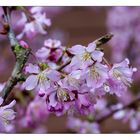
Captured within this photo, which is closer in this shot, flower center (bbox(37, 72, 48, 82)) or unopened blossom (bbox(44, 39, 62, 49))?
flower center (bbox(37, 72, 48, 82))

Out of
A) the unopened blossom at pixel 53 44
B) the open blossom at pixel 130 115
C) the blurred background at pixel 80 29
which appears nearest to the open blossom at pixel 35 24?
the unopened blossom at pixel 53 44

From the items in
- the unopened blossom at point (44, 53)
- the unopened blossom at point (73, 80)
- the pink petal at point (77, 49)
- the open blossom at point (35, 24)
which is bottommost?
the unopened blossom at point (73, 80)

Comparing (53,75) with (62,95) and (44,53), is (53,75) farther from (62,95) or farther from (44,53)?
(44,53)

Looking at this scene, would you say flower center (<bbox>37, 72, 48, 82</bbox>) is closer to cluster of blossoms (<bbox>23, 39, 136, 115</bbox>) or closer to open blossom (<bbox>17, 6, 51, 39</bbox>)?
cluster of blossoms (<bbox>23, 39, 136, 115</bbox>)

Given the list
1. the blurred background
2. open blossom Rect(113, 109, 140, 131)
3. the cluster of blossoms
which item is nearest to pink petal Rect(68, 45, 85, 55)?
the cluster of blossoms

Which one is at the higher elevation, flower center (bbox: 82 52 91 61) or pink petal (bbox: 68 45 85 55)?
pink petal (bbox: 68 45 85 55)

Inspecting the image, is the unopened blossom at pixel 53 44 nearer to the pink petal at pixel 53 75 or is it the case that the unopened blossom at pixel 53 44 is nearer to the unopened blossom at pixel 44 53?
the unopened blossom at pixel 44 53

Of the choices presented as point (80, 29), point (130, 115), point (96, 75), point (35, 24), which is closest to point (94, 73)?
point (96, 75)

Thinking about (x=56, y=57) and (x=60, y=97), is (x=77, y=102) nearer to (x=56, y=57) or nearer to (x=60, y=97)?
(x=60, y=97)

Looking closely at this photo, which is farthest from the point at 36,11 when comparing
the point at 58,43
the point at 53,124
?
the point at 53,124
